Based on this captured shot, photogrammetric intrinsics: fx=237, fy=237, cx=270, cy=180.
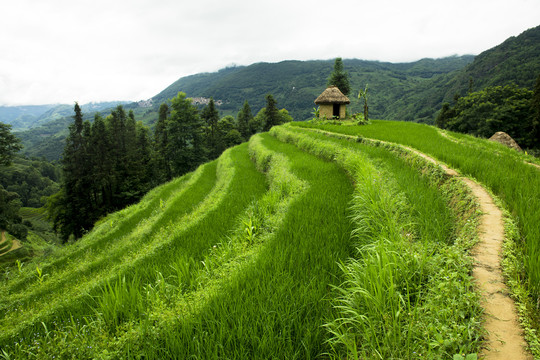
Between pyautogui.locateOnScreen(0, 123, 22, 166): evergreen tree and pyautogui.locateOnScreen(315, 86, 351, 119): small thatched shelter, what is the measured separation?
29144 mm

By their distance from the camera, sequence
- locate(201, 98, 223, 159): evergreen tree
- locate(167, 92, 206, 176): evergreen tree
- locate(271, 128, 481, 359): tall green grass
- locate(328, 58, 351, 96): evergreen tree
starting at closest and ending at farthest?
locate(271, 128, 481, 359): tall green grass
locate(167, 92, 206, 176): evergreen tree
locate(328, 58, 351, 96): evergreen tree
locate(201, 98, 223, 159): evergreen tree

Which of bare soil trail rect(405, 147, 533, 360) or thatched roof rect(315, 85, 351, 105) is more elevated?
thatched roof rect(315, 85, 351, 105)

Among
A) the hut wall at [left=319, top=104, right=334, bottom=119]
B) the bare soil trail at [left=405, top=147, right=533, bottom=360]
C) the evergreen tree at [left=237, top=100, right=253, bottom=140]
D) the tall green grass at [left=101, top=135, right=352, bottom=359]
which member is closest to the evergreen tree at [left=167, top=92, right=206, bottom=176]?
the hut wall at [left=319, top=104, right=334, bottom=119]

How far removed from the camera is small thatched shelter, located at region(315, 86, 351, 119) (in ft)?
87.7

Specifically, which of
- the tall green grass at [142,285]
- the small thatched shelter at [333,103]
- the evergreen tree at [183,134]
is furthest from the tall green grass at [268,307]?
the evergreen tree at [183,134]

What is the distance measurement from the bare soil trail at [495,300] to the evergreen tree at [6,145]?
100.0 ft

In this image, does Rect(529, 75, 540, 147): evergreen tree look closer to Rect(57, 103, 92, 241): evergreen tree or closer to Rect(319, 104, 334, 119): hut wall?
Rect(319, 104, 334, 119): hut wall

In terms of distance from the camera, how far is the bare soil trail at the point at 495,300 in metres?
1.50

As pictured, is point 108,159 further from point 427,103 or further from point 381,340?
point 427,103

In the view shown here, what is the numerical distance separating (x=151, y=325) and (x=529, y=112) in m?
42.4

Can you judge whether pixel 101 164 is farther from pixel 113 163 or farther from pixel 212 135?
pixel 212 135

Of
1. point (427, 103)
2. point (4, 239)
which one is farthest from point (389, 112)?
point (4, 239)

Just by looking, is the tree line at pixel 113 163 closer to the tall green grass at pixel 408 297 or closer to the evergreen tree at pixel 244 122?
the evergreen tree at pixel 244 122

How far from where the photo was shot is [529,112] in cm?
2831
